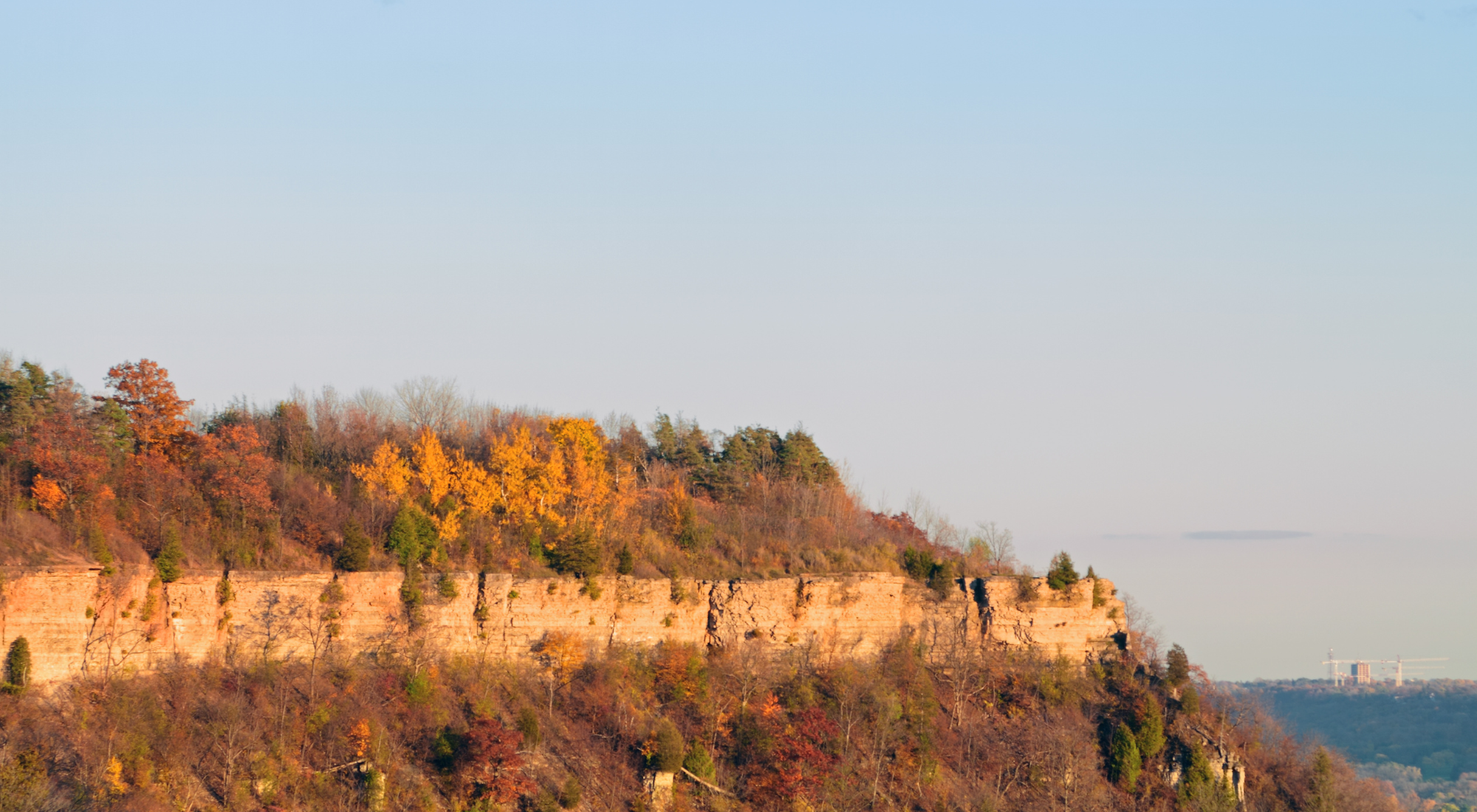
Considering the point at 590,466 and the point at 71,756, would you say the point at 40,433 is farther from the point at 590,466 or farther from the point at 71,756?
the point at 590,466

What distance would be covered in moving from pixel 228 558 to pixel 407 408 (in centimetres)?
2232

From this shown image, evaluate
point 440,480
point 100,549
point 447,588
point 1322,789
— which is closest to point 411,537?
point 447,588

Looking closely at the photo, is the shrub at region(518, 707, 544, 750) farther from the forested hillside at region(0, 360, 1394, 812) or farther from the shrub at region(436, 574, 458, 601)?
the shrub at region(436, 574, 458, 601)

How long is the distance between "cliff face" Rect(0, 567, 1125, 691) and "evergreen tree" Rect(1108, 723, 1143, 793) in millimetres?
4655

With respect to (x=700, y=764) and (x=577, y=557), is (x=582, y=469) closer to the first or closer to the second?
(x=577, y=557)

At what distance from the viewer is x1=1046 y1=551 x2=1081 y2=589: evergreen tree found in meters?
53.4

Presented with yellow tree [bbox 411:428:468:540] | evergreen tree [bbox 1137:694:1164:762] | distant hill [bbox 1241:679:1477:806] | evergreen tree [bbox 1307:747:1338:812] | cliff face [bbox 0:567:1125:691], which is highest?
yellow tree [bbox 411:428:468:540]

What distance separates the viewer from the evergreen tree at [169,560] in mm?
43844

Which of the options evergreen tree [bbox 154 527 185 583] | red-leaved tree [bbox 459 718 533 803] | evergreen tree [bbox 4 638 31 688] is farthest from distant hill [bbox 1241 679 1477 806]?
evergreen tree [bbox 4 638 31 688]

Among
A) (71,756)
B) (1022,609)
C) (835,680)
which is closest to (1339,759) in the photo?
(1022,609)

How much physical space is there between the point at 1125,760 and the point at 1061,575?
825cm

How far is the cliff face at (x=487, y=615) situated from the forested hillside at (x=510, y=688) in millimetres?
402

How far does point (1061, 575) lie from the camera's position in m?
53.6

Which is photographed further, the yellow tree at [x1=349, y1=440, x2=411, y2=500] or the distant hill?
the distant hill
